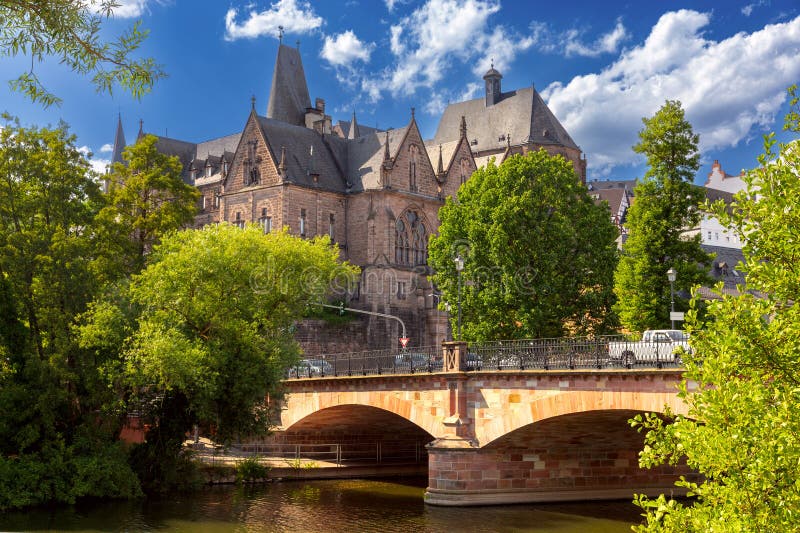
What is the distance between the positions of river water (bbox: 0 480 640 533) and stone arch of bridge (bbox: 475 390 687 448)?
2653 millimetres

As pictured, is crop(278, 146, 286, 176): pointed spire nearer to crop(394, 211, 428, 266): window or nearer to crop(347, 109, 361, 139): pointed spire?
crop(394, 211, 428, 266): window

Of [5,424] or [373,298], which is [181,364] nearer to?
[5,424]

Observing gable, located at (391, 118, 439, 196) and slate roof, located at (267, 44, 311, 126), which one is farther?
slate roof, located at (267, 44, 311, 126)

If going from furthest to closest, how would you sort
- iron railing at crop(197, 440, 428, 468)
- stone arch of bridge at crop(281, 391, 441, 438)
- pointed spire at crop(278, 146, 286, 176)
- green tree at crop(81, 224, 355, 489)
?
pointed spire at crop(278, 146, 286, 176) < iron railing at crop(197, 440, 428, 468) < stone arch of bridge at crop(281, 391, 441, 438) < green tree at crop(81, 224, 355, 489)

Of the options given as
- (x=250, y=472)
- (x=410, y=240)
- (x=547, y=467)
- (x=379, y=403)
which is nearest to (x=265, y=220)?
(x=410, y=240)

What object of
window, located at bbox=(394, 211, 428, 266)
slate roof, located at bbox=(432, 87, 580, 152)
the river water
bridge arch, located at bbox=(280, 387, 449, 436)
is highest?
slate roof, located at bbox=(432, 87, 580, 152)

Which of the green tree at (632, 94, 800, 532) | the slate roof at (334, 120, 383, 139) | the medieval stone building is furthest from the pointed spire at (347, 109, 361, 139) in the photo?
the green tree at (632, 94, 800, 532)

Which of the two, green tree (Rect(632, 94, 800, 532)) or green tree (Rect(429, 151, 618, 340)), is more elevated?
green tree (Rect(429, 151, 618, 340))

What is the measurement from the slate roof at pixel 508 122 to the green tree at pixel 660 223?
44.4 meters

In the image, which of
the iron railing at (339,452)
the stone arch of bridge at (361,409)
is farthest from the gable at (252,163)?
the stone arch of bridge at (361,409)

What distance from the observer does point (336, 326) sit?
65562 millimetres

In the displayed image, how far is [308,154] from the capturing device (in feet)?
236

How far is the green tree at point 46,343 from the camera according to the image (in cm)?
3016

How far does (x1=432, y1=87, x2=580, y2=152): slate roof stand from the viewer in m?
84.9
